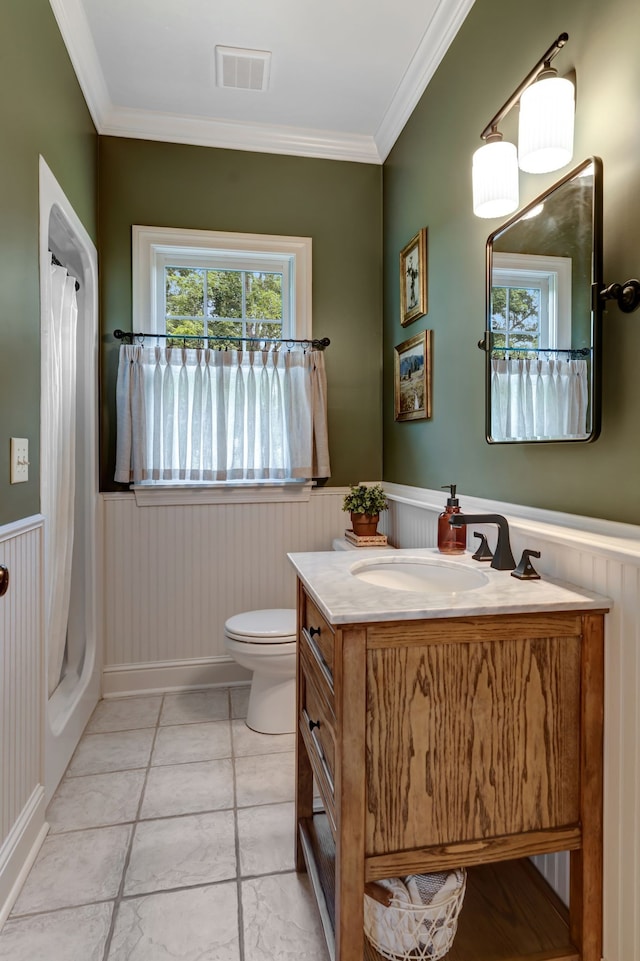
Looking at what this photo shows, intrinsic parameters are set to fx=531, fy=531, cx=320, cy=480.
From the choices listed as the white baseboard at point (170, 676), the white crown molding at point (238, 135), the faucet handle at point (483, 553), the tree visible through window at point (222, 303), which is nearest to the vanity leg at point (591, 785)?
the faucet handle at point (483, 553)

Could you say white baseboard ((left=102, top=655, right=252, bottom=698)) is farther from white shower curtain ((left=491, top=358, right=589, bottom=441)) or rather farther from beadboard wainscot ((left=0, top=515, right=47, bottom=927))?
white shower curtain ((left=491, top=358, right=589, bottom=441))

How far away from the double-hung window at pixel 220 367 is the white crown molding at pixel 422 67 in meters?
0.64

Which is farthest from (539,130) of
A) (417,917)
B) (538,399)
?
(417,917)

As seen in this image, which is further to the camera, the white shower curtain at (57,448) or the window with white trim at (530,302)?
the white shower curtain at (57,448)

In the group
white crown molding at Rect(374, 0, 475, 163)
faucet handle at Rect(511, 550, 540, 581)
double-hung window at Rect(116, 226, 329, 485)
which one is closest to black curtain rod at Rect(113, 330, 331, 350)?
double-hung window at Rect(116, 226, 329, 485)

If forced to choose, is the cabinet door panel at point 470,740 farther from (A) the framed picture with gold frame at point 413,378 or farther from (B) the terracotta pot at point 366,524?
(B) the terracotta pot at point 366,524

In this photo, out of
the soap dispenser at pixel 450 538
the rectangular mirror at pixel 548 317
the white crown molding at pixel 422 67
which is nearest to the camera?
the rectangular mirror at pixel 548 317

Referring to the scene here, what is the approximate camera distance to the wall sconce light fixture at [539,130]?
121 cm

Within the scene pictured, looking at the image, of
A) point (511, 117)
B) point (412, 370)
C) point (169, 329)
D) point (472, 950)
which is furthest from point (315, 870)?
point (169, 329)

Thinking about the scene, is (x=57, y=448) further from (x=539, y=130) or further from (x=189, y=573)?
(x=539, y=130)

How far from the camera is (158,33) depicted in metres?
2.06

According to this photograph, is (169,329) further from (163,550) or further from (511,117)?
(511,117)

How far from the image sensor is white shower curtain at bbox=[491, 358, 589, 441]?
1.24 meters

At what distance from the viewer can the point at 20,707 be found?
1521mm
